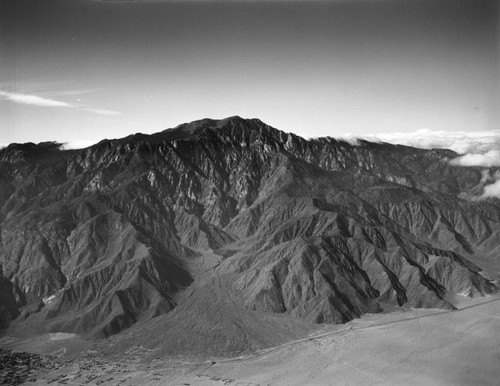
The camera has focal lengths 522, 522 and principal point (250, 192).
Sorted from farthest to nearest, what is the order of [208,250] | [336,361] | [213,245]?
[213,245]
[208,250]
[336,361]

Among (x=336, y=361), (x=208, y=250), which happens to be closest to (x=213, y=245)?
(x=208, y=250)

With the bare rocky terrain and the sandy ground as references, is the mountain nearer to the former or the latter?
the bare rocky terrain

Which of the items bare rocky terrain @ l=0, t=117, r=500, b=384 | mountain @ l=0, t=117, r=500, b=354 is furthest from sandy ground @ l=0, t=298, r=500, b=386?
mountain @ l=0, t=117, r=500, b=354

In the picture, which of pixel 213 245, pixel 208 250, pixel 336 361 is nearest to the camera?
pixel 336 361

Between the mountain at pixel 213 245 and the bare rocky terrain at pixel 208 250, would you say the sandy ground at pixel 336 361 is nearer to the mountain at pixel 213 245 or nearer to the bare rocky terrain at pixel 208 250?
the bare rocky terrain at pixel 208 250

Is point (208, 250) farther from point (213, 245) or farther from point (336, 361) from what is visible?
point (336, 361)

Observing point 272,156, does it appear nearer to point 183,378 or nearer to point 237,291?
point 237,291

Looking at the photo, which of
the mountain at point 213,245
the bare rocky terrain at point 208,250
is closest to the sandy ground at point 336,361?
the bare rocky terrain at point 208,250

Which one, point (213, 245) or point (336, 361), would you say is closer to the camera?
point (336, 361)
